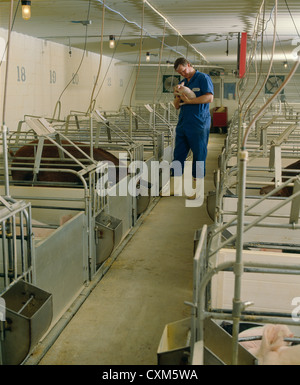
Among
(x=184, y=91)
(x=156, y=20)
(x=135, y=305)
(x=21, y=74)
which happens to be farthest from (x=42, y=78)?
(x=135, y=305)

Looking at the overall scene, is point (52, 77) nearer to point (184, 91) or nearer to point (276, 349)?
point (184, 91)

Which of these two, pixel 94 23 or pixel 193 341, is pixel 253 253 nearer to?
pixel 193 341

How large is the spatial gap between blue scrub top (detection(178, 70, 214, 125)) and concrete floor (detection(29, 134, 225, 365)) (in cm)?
123

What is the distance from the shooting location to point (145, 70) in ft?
56.2

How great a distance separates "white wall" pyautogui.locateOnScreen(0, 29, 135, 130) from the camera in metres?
7.43

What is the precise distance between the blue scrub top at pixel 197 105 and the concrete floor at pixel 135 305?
1231mm

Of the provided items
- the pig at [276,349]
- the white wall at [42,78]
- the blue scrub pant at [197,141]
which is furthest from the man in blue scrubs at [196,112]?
the pig at [276,349]

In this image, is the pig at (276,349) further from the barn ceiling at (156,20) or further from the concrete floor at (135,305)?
the barn ceiling at (156,20)

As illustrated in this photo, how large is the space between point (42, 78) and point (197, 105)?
4.12 metres

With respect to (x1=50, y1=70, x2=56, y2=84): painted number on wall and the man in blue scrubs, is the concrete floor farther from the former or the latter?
(x1=50, y1=70, x2=56, y2=84): painted number on wall

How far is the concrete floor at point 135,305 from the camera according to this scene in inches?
103

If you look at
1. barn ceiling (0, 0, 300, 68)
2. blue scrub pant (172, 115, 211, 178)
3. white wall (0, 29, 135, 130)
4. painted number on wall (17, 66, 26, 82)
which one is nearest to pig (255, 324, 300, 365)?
barn ceiling (0, 0, 300, 68)

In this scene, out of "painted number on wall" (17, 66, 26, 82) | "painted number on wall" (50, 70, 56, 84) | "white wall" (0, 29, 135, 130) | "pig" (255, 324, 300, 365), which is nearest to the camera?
"pig" (255, 324, 300, 365)

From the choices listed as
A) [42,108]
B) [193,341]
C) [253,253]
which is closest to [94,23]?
[42,108]
